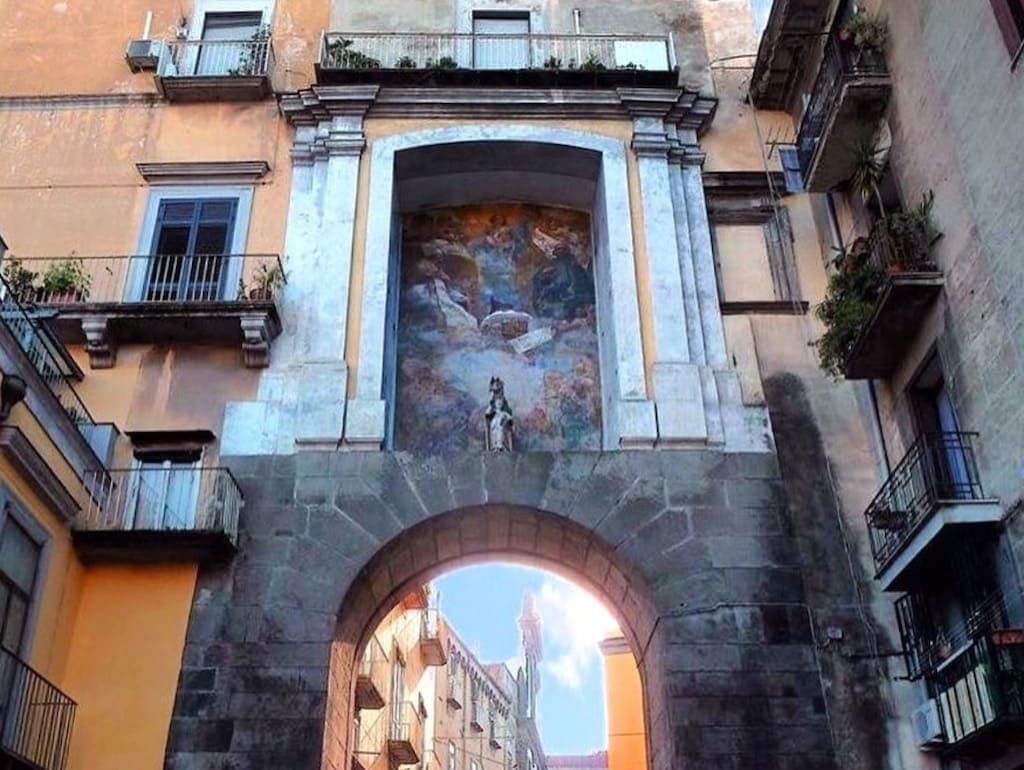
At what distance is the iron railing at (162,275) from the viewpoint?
52.2ft

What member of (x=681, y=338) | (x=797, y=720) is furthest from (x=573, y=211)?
(x=797, y=720)

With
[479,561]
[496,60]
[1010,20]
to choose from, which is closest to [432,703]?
[479,561]

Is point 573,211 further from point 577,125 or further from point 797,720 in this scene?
point 797,720

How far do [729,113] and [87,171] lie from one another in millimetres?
11078

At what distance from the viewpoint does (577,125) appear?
17875 mm

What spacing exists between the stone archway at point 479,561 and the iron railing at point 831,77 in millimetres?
6551

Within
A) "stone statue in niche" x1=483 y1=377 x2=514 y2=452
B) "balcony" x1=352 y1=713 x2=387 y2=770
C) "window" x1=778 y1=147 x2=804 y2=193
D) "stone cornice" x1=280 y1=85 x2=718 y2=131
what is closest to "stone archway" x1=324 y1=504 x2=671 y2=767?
"stone statue in niche" x1=483 y1=377 x2=514 y2=452

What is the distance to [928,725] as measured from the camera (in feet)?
40.0

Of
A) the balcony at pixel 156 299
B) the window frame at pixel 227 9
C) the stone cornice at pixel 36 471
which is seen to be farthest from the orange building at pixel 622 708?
the window frame at pixel 227 9

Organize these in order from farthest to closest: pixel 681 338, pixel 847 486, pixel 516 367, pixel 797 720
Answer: pixel 516 367, pixel 681 338, pixel 847 486, pixel 797 720

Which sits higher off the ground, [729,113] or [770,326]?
[729,113]

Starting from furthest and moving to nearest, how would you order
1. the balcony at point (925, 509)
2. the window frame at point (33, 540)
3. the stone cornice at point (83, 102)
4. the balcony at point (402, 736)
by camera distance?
the balcony at point (402, 736) → the stone cornice at point (83, 102) → the window frame at point (33, 540) → the balcony at point (925, 509)

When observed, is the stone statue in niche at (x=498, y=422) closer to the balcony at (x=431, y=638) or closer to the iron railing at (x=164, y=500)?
the iron railing at (x=164, y=500)

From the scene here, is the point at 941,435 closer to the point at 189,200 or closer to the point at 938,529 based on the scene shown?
the point at 938,529
